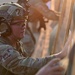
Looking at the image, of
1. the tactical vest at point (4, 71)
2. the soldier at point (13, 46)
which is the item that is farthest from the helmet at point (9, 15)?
the tactical vest at point (4, 71)

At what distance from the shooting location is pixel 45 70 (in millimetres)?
1198

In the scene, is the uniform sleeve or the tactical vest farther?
the tactical vest

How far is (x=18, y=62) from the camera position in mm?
2141

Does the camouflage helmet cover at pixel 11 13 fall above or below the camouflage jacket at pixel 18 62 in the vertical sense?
above

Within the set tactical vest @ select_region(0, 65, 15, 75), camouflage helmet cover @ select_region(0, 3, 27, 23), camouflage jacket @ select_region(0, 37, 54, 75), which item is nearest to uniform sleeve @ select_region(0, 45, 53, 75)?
camouflage jacket @ select_region(0, 37, 54, 75)

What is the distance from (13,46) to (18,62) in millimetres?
277

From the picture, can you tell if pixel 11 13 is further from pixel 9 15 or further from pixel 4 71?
pixel 4 71

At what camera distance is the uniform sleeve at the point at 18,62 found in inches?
83.0

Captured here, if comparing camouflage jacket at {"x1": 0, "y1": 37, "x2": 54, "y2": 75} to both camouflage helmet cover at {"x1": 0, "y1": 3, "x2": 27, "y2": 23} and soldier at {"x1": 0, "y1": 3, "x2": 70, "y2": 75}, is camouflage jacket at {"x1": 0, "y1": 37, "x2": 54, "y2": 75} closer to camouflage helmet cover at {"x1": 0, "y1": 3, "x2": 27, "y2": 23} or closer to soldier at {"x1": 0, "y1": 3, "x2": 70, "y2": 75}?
soldier at {"x1": 0, "y1": 3, "x2": 70, "y2": 75}

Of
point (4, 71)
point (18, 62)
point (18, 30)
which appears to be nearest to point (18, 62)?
point (18, 62)

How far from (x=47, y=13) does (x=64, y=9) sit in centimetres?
195

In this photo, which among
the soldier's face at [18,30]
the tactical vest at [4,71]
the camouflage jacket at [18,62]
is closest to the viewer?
the camouflage jacket at [18,62]

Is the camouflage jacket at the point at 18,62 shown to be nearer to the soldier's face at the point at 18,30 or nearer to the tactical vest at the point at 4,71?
the tactical vest at the point at 4,71

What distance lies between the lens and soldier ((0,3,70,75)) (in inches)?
83.7
